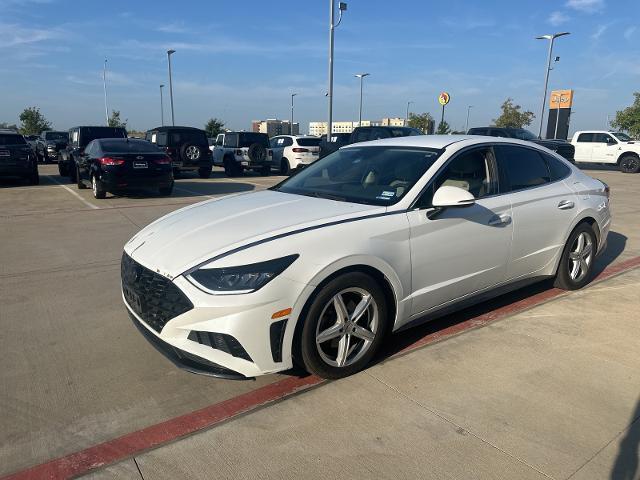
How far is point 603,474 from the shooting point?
2.38m

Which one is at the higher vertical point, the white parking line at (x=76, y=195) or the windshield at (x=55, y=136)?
the windshield at (x=55, y=136)

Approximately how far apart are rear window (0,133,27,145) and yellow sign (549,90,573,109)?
38.7 meters

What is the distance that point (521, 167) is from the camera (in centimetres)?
439

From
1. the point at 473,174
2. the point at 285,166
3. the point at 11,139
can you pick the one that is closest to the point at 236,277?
the point at 473,174

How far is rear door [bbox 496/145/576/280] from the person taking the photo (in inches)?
165

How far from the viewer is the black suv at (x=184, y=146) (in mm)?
16766

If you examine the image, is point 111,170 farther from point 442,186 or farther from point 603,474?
point 603,474

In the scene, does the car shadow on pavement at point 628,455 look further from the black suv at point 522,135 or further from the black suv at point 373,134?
the black suv at point 522,135

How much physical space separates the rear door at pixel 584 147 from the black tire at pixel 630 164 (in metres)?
1.57

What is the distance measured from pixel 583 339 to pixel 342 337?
2062 mm

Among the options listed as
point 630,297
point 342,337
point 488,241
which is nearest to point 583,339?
point 488,241

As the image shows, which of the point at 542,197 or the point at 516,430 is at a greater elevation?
the point at 542,197

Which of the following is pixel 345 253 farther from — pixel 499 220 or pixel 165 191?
pixel 165 191

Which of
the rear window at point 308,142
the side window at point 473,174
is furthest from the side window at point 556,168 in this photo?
the rear window at point 308,142
